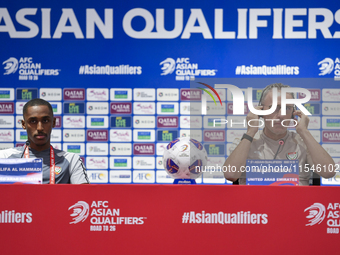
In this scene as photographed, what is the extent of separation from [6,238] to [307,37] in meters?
3.47

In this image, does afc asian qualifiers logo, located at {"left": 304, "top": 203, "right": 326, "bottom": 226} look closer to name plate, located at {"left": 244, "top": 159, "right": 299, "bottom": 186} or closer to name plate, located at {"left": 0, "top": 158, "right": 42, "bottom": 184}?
name plate, located at {"left": 244, "top": 159, "right": 299, "bottom": 186}

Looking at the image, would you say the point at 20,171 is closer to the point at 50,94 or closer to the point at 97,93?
the point at 97,93

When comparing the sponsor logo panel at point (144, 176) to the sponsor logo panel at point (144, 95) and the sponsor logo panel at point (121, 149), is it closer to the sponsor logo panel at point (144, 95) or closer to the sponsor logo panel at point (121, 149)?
the sponsor logo panel at point (121, 149)

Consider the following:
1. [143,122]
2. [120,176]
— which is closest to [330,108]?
[143,122]

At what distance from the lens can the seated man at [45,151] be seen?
173cm

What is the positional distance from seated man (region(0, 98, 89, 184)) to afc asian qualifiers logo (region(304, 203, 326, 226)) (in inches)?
48.1

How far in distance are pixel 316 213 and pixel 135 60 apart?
283 cm

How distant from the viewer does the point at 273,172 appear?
4.03 ft

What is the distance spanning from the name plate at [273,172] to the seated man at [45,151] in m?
1.01

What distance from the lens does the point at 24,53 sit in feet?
11.6

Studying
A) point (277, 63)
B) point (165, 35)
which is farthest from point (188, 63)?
point (277, 63)

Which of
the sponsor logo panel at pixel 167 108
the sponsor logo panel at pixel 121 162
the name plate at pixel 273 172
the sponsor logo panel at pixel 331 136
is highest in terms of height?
the sponsor logo panel at pixel 167 108

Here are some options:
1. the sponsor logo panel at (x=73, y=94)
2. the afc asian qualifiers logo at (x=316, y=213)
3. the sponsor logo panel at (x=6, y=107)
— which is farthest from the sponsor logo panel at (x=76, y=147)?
the afc asian qualifiers logo at (x=316, y=213)

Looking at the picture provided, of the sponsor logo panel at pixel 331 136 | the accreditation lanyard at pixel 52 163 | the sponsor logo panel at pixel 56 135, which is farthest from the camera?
the sponsor logo panel at pixel 56 135
